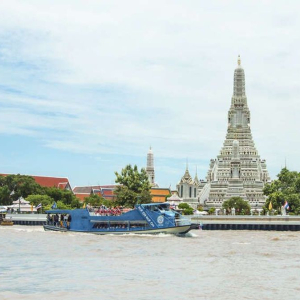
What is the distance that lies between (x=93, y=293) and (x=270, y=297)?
255 inches

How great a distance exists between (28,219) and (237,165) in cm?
6245

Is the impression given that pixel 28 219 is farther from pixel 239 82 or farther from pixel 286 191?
pixel 239 82

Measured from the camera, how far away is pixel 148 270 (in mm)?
32531

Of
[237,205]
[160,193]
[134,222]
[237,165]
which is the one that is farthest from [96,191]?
[134,222]

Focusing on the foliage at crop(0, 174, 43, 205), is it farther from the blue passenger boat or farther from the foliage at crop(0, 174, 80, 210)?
the blue passenger boat

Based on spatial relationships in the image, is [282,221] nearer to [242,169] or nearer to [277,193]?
[277,193]

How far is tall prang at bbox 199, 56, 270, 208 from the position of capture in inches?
5359

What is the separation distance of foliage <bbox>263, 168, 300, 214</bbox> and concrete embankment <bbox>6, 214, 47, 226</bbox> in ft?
98.1

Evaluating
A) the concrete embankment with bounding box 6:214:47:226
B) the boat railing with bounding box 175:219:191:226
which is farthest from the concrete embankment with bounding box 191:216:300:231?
the concrete embankment with bounding box 6:214:47:226

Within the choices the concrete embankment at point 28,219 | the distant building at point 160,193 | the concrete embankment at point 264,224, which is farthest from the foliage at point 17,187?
the distant building at point 160,193

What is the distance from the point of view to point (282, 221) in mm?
78688

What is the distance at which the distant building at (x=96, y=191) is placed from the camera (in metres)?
154

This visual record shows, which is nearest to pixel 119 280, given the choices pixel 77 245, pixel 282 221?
pixel 77 245

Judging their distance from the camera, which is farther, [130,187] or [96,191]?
[96,191]
